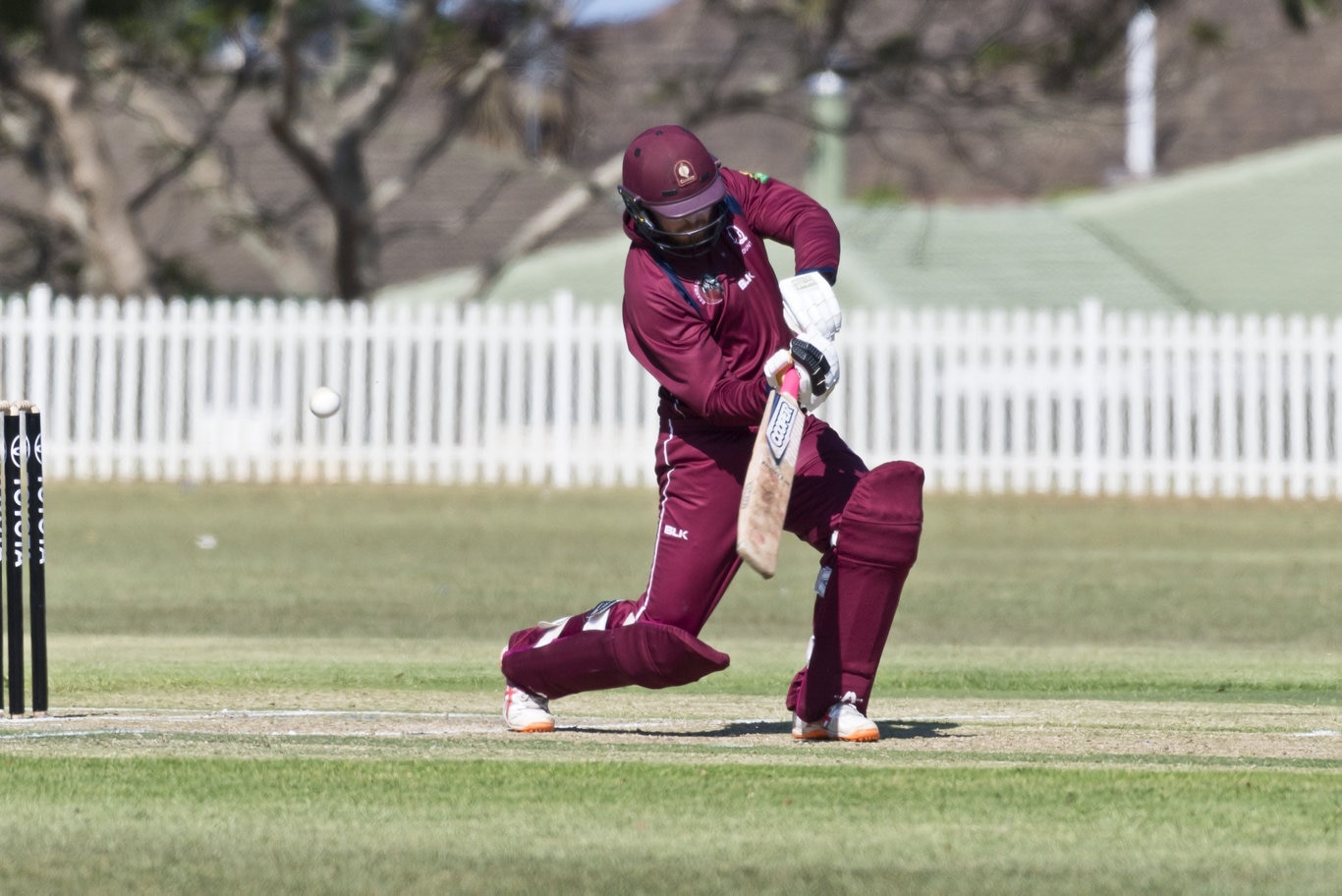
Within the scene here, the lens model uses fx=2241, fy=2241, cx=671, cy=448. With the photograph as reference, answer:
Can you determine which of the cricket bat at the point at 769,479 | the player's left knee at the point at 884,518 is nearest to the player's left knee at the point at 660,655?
the cricket bat at the point at 769,479

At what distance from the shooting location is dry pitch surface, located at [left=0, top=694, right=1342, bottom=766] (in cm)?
655

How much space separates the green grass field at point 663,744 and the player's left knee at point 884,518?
1.95 ft

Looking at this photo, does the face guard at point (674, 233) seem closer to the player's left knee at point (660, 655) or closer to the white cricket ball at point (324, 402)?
the player's left knee at point (660, 655)

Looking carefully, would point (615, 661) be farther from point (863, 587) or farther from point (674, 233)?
point (674, 233)

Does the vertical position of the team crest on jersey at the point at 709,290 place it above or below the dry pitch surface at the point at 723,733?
above

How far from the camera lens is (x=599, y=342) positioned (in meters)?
21.3

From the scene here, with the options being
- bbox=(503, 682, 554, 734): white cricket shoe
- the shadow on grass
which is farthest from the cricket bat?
bbox=(503, 682, 554, 734): white cricket shoe

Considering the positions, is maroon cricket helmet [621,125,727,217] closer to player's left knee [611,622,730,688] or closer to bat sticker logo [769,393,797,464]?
bat sticker logo [769,393,797,464]

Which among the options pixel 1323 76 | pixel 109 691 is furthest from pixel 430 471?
pixel 1323 76

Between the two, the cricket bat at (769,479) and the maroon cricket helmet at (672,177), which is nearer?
the cricket bat at (769,479)

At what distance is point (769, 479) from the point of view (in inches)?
256

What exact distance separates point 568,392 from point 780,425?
14.9 m

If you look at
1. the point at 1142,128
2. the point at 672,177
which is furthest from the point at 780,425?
the point at 1142,128

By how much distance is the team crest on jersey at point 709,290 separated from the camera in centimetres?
677
